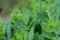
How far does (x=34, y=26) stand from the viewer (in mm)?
1582

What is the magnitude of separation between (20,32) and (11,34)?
0.36 feet

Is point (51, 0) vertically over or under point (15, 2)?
over

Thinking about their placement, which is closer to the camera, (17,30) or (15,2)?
(17,30)

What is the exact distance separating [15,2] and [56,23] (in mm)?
6840

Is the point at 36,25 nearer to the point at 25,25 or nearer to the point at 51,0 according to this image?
the point at 25,25

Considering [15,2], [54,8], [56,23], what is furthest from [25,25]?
[15,2]

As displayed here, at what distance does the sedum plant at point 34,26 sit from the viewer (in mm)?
1387

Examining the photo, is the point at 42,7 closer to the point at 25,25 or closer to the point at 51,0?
the point at 51,0

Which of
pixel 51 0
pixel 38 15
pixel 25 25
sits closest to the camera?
pixel 25 25

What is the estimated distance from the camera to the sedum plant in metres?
1.39

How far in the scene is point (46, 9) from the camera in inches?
69.5

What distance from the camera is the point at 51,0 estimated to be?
78.7 inches

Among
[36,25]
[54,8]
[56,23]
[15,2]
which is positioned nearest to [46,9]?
[54,8]

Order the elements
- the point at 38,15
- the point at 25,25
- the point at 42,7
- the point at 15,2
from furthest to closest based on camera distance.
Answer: the point at 15,2, the point at 42,7, the point at 38,15, the point at 25,25
